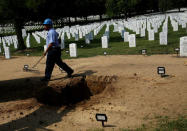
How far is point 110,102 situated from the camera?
6.26 meters

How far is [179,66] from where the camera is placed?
8.60 meters

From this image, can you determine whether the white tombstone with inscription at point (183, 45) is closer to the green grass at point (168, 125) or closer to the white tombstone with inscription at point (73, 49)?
the white tombstone with inscription at point (73, 49)

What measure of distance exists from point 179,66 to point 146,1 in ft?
190

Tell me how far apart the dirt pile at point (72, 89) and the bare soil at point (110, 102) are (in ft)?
0.27

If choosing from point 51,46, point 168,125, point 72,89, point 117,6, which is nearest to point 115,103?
point 168,125

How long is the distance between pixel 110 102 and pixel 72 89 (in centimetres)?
167

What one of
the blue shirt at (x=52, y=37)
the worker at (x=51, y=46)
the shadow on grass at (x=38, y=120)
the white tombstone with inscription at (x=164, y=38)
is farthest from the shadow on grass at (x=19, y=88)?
the white tombstone with inscription at (x=164, y=38)

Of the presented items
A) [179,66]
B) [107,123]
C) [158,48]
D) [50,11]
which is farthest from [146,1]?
[107,123]

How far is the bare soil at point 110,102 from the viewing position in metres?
5.24

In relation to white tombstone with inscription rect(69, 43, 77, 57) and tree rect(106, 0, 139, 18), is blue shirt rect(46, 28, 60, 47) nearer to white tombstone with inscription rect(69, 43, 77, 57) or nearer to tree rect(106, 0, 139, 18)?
white tombstone with inscription rect(69, 43, 77, 57)

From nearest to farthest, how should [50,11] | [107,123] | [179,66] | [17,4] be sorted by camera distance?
[107,123] → [179,66] → [17,4] → [50,11]

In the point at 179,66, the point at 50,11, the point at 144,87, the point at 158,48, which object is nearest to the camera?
the point at 144,87

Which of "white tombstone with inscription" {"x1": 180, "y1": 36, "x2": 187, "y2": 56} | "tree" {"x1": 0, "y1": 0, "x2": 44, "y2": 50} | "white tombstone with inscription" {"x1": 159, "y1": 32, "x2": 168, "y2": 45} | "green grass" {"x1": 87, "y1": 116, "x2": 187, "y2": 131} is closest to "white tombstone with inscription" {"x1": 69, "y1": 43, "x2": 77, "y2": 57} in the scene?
"tree" {"x1": 0, "y1": 0, "x2": 44, "y2": 50}

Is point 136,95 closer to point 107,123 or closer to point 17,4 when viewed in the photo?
point 107,123
